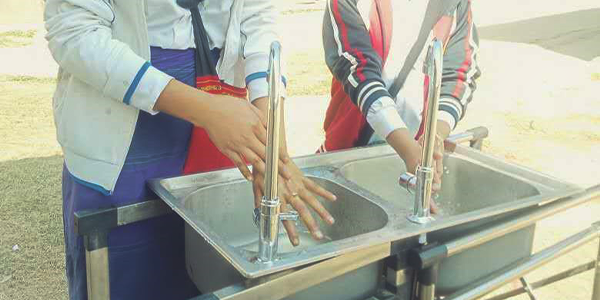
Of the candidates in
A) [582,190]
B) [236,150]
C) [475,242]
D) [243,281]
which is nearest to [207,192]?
[236,150]

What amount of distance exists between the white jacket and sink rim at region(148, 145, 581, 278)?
0.16 meters

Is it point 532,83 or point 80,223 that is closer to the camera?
point 80,223

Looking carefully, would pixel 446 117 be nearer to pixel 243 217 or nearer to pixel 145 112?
pixel 243 217

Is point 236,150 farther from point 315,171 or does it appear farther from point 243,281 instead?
point 315,171

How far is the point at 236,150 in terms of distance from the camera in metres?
1.14

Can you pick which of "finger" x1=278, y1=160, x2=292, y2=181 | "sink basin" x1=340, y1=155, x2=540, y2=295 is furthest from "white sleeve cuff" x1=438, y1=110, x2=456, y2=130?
"finger" x1=278, y1=160, x2=292, y2=181

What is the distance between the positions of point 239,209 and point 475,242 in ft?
1.84

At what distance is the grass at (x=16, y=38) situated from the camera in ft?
28.1

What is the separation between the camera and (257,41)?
55.1 inches

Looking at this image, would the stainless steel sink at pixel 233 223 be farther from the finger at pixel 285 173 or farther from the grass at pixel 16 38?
the grass at pixel 16 38

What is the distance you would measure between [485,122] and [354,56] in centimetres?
390

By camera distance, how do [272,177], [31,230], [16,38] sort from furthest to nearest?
[16,38] → [31,230] → [272,177]

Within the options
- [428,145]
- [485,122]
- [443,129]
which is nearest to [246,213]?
[428,145]

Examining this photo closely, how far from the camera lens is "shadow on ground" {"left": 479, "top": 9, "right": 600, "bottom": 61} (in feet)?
28.7
